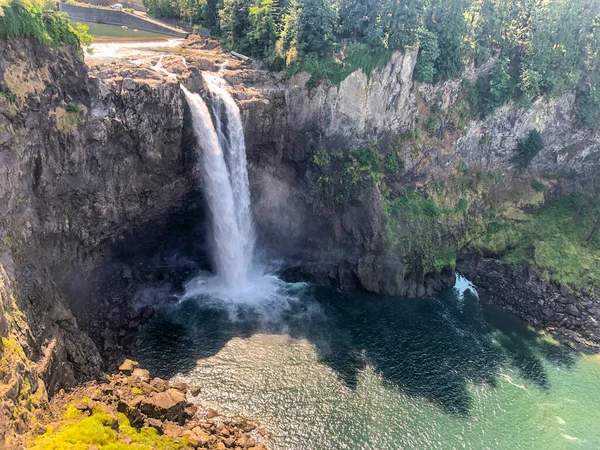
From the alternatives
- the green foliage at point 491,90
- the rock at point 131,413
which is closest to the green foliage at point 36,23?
the rock at point 131,413

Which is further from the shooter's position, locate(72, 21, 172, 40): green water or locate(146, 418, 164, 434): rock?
locate(72, 21, 172, 40): green water

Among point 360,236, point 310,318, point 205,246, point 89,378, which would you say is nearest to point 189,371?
point 89,378

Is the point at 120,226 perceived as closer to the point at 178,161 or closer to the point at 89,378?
the point at 178,161

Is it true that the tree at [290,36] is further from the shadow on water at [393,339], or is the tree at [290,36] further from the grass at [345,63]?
the shadow on water at [393,339]

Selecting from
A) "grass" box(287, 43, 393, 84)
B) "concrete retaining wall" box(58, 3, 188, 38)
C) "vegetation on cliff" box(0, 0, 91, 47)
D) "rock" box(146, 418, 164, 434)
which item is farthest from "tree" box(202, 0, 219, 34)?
"rock" box(146, 418, 164, 434)

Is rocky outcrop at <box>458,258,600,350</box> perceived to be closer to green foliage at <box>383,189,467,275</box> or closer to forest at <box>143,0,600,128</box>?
green foliage at <box>383,189,467,275</box>

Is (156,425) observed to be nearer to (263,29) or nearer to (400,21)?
(263,29)
